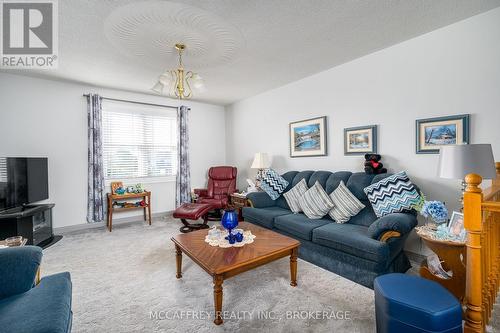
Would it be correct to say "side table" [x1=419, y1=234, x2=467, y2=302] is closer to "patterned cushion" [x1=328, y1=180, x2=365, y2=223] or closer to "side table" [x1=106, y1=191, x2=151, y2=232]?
"patterned cushion" [x1=328, y1=180, x2=365, y2=223]

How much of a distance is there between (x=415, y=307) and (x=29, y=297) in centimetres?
226

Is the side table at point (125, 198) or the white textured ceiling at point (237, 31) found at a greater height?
the white textured ceiling at point (237, 31)

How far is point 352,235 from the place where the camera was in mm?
2311

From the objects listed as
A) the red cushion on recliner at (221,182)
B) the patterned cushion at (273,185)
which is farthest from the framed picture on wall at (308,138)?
the red cushion on recliner at (221,182)

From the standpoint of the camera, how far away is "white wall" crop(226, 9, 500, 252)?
2223 millimetres

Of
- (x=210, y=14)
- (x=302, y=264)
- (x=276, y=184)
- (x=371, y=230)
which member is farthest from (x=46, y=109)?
(x=371, y=230)

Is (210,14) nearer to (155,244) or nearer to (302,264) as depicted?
(302,264)

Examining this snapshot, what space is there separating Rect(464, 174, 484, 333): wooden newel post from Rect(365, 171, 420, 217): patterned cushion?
3.80 feet

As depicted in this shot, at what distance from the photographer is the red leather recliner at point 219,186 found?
482cm

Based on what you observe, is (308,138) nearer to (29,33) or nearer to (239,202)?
(239,202)

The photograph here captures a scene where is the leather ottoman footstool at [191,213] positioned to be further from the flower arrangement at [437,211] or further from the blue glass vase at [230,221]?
the flower arrangement at [437,211]

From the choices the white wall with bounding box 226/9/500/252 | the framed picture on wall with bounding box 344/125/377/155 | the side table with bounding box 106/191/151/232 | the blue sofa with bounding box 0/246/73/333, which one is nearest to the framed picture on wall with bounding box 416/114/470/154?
the white wall with bounding box 226/9/500/252

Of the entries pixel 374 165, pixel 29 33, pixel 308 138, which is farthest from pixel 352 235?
pixel 29 33

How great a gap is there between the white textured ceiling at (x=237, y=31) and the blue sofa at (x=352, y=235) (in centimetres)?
168
